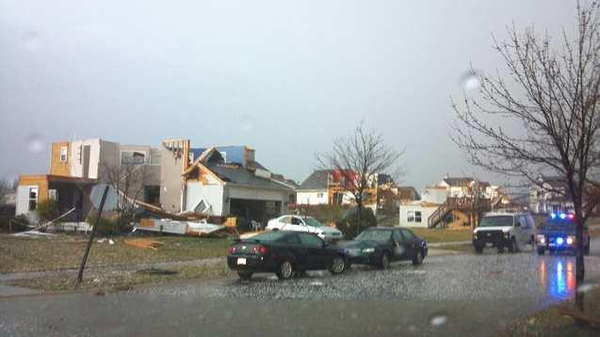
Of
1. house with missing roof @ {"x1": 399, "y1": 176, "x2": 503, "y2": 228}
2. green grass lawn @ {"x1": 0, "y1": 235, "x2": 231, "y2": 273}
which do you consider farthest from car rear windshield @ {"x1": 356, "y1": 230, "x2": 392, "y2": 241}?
house with missing roof @ {"x1": 399, "y1": 176, "x2": 503, "y2": 228}

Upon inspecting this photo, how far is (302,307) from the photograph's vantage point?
11758mm

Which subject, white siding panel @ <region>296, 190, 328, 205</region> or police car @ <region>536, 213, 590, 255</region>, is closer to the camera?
police car @ <region>536, 213, 590, 255</region>

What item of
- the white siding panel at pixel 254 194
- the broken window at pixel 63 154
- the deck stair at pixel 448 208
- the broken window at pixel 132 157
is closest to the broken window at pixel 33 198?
the broken window at pixel 132 157

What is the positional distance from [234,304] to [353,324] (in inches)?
121

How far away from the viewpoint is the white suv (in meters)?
30.2

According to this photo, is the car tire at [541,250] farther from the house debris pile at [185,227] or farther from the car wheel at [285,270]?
the house debris pile at [185,227]

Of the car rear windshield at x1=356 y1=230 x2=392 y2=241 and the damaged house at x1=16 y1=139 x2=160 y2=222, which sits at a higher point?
the damaged house at x1=16 y1=139 x2=160 y2=222

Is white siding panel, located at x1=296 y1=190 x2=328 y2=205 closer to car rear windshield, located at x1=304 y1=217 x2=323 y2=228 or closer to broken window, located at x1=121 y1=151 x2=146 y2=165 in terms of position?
broken window, located at x1=121 y1=151 x2=146 y2=165

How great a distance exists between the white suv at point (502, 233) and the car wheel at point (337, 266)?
12287 millimetres

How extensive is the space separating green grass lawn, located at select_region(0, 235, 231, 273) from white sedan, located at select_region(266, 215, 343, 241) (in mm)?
5290

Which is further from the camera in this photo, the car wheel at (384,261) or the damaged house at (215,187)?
the damaged house at (215,187)

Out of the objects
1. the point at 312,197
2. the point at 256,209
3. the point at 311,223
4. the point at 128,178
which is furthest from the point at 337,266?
the point at 312,197

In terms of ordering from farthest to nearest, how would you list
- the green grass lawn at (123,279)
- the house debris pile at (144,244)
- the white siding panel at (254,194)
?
the white siding panel at (254,194), the house debris pile at (144,244), the green grass lawn at (123,279)

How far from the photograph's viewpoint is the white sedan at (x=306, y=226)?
32781 millimetres
